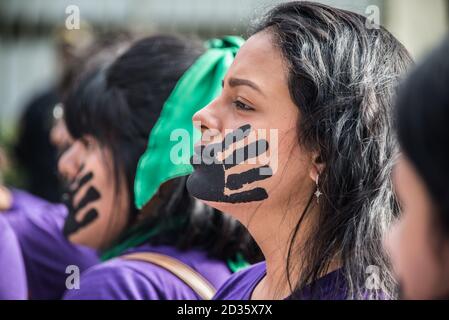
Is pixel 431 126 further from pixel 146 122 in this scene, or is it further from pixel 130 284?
pixel 146 122

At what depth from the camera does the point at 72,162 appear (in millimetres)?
2674

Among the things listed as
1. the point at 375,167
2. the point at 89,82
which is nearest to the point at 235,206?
the point at 375,167

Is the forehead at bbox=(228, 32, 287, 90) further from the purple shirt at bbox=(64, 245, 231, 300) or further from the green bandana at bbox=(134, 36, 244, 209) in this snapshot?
the purple shirt at bbox=(64, 245, 231, 300)

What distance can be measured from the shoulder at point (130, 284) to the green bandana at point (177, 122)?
28 cm

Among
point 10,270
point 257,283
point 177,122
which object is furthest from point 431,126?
point 10,270

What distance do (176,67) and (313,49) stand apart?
3.04 feet

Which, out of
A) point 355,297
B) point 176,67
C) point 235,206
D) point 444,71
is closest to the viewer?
point 444,71

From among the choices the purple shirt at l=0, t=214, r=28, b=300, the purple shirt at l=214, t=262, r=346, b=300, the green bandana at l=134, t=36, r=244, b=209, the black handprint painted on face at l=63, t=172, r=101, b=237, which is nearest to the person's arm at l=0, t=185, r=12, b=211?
the purple shirt at l=0, t=214, r=28, b=300

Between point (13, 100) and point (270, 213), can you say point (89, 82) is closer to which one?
point (270, 213)

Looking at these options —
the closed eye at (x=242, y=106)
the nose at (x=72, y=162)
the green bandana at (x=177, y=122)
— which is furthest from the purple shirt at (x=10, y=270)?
the closed eye at (x=242, y=106)

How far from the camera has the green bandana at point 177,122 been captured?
7.66ft

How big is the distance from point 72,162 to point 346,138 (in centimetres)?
129

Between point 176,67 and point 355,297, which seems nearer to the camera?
point 355,297
